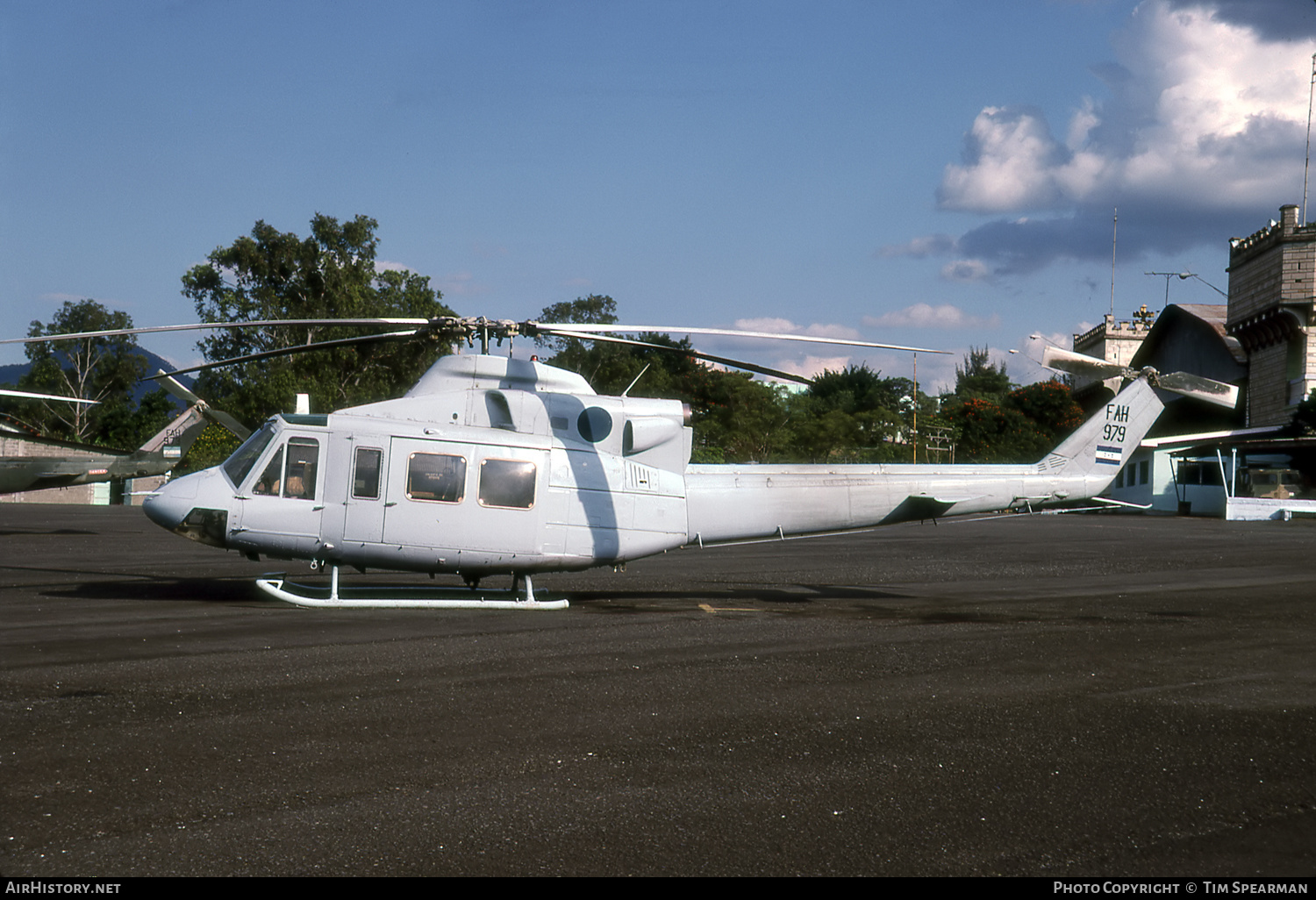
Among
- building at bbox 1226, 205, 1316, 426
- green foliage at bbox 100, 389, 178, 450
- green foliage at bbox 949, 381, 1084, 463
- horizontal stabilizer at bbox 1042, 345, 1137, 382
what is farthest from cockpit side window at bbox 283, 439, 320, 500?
green foliage at bbox 100, 389, 178, 450

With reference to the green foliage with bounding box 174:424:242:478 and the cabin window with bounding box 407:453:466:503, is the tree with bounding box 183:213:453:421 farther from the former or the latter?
the cabin window with bounding box 407:453:466:503

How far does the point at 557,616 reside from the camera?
12.0 m

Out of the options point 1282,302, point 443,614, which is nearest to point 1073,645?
point 443,614

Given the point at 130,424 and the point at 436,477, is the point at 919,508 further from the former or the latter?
the point at 130,424

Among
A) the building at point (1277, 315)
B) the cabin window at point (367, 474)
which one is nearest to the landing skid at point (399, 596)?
the cabin window at point (367, 474)

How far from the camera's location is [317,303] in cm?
5828

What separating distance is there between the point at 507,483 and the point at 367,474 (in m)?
1.74

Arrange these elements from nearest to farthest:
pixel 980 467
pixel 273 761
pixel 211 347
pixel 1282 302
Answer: pixel 273 761
pixel 980 467
pixel 1282 302
pixel 211 347

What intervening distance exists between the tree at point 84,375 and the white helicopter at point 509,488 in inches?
2911

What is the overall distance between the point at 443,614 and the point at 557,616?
4.48 ft

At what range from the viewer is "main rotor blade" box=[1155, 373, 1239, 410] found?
46.9 ft

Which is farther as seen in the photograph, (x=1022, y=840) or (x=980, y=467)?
(x=980, y=467)

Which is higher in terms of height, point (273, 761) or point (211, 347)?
point (211, 347)

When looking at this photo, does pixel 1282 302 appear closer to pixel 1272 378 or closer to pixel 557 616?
pixel 1272 378
